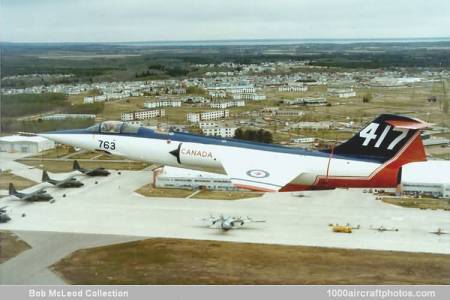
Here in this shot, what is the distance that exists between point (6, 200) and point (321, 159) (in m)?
17.2

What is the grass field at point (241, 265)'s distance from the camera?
54.0 feet

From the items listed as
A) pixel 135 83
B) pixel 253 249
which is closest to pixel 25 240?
pixel 253 249

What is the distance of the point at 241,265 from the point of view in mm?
17625

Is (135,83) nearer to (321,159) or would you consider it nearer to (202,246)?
(202,246)

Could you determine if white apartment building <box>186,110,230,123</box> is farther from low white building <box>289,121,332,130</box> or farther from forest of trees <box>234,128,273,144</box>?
forest of trees <box>234,128,273,144</box>

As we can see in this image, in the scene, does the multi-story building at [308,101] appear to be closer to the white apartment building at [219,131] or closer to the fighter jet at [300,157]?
the white apartment building at [219,131]

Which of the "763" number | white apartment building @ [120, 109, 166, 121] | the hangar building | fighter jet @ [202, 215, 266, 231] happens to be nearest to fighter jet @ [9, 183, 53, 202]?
fighter jet @ [202, 215, 266, 231]

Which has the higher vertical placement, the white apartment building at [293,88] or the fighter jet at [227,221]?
the white apartment building at [293,88]

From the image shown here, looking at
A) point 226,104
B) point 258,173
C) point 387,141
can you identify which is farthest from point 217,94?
point 258,173

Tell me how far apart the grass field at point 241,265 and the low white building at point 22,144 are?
62.0ft

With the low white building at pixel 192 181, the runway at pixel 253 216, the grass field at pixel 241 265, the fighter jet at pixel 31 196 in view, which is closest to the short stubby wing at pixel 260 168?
the grass field at pixel 241 265

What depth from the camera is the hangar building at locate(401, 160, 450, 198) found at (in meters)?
27.4

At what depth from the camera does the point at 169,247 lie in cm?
1923

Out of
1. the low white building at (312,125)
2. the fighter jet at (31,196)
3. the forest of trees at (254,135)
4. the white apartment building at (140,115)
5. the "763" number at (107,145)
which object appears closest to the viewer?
the "763" number at (107,145)
